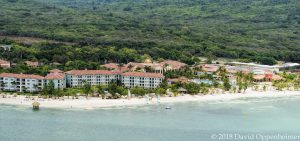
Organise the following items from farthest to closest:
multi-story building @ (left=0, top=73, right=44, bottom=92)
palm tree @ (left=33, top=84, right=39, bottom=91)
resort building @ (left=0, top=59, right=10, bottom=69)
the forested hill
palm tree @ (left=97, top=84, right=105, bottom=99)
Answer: the forested hill < resort building @ (left=0, top=59, right=10, bottom=69) < multi-story building @ (left=0, top=73, right=44, bottom=92) < palm tree @ (left=33, top=84, right=39, bottom=91) < palm tree @ (left=97, top=84, right=105, bottom=99)

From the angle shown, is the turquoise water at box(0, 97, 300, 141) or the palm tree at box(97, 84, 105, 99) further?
the palm tree at box(97, 84, 105, 99)

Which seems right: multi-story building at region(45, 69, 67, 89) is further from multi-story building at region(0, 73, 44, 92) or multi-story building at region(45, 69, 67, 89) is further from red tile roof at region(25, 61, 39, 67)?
red tile roof at region(25, 61, 39, 67)

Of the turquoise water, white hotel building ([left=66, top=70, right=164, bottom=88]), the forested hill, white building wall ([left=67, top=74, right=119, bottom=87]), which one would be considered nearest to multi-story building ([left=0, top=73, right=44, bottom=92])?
white building wall ([left=67, top=74, right=119, bottom=87])

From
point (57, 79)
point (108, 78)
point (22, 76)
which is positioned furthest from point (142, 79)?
point (22, 76)

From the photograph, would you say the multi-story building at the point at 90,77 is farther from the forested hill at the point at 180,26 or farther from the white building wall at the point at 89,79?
the forested hill at the point at 180,26

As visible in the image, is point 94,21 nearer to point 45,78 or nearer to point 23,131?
point 45,78
